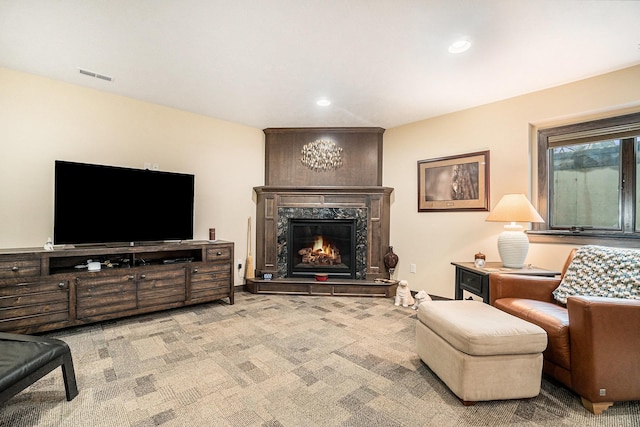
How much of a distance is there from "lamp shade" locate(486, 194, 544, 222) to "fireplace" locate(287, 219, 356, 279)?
190 cm

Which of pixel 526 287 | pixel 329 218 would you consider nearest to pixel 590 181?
pixel 526 287

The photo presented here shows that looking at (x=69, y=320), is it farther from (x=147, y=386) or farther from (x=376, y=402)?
(x=376, y=402)

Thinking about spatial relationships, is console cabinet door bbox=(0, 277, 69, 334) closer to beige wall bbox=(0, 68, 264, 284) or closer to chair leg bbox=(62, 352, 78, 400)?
beige wall bbox=(0, 68, 264, 284)

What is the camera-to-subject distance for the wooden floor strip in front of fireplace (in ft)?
13.1

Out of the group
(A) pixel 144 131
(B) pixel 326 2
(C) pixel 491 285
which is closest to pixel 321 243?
(C) pixel 491 285

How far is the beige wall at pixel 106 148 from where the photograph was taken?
9.00 ft

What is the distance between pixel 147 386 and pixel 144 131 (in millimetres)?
2841

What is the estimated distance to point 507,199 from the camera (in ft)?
9.49

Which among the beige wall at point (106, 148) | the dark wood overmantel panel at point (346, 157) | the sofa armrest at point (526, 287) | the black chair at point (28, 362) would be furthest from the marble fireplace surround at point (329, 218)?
the black chair at point (28, 362)

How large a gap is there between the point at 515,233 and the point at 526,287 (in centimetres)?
67

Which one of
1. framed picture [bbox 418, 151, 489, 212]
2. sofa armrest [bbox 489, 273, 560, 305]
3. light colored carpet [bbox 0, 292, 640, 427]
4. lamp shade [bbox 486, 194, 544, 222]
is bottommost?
light colored carpet [bbox 0, 292, 640, 427]

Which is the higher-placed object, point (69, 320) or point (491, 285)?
point (491, 285)

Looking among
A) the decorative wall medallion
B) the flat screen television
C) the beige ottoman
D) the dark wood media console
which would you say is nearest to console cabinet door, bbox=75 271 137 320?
the dark wood media console

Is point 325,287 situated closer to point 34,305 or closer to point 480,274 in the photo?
point 480,274
